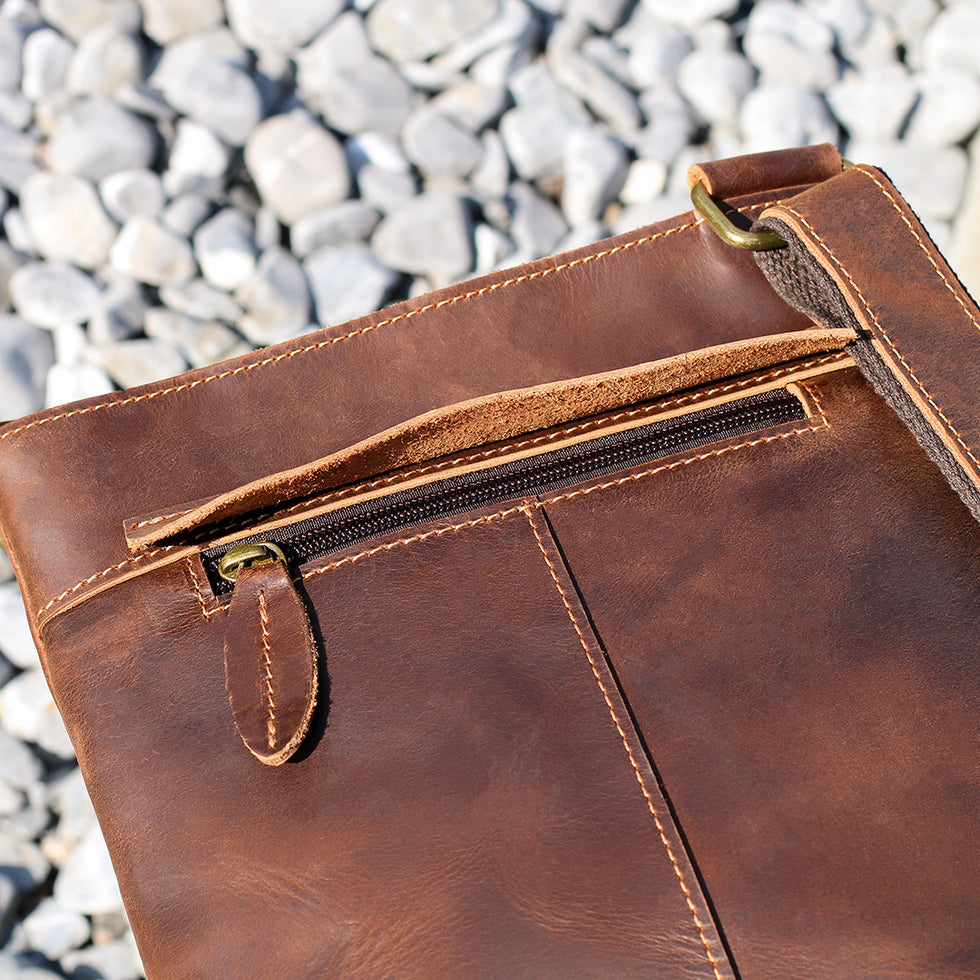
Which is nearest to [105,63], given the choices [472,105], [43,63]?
[43,63]

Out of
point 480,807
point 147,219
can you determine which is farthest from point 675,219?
point 147,219

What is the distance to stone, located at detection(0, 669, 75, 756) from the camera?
5.42 feet

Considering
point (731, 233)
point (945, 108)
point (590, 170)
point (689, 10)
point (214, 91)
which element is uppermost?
point (214, 91)

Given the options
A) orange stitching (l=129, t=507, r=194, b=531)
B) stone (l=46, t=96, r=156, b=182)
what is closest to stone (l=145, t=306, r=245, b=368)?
stone (l=46, t=96, r=156, b=182)

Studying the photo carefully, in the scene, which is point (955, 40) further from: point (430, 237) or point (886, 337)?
point (886, 337)

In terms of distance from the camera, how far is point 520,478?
908 millimetres

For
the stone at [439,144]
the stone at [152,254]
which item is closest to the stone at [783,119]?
the stone at [439,144]

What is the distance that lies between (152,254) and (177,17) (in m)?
0.61

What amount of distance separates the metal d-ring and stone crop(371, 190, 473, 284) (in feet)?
3.16

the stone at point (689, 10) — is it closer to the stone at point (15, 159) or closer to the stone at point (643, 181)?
the stone at point (643, 181)

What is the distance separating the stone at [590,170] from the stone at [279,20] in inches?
24.7

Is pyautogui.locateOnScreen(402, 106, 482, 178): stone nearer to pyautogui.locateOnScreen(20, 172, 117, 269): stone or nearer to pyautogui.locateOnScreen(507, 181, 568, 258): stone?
pyautogui.locateOnScreen(507, 181, 568, 258): stone

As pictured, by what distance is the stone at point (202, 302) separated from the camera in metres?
1.89

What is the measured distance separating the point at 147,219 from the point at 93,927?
1374mm
